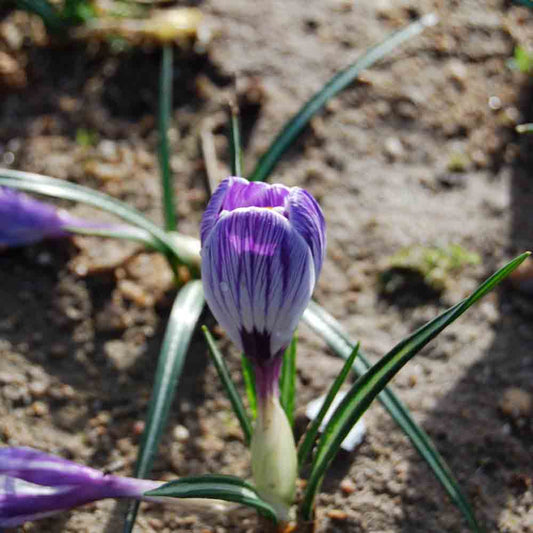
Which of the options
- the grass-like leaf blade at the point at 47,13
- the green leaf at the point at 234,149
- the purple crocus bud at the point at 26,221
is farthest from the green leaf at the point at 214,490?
the grass-like leaf blade at the point at 47,13

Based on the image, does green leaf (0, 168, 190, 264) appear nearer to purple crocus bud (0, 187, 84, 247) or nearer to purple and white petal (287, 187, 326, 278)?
purple crocus bud (0, 187, 84, 247)

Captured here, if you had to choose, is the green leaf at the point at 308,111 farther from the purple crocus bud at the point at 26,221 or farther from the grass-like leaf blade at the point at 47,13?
the grass-like leaf blade at the point at 47,13

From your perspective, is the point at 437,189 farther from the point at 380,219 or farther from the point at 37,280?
the point at 37,280

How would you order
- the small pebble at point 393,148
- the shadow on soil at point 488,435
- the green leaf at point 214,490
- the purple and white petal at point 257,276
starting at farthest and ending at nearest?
the small pebble at point 393,148 → the shadow on soil at point 488,435 → the green leaf at point 214,490 → the purple and white petal at point 257,276

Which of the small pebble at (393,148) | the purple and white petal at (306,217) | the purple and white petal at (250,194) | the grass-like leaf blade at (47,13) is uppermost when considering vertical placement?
the grass-like leaf blade at (47,13)

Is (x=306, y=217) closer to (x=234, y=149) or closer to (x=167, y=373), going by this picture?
(x=234, y=149)

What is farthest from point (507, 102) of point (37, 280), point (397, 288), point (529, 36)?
point (37, 280)
